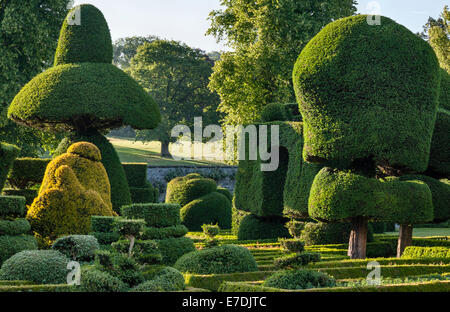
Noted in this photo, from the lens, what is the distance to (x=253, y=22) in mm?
31266

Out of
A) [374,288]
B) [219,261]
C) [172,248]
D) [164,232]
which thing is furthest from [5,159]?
[374,288]

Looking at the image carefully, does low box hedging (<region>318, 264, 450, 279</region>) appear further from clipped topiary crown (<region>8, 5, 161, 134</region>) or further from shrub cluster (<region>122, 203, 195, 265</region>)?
clipped topiary crown (<region>8, 5, 161, 134</region>)

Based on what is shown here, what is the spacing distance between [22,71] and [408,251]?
2208cm

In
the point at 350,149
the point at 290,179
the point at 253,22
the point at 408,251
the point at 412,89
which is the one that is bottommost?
the point at 408,251

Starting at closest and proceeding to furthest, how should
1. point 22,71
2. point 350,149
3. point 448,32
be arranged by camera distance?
1. point 350,149
2. point 22,71
3. point 448,32

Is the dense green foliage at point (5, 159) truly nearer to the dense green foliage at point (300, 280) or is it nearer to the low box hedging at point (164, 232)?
the low box hedging at point (164, 232)

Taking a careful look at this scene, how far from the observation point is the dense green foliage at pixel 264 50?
29438 millimetres

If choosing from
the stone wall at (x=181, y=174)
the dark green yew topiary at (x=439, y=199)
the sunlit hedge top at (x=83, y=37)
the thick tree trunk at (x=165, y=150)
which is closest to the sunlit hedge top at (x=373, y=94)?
the dark green yew topiary at (x=439, y=199)

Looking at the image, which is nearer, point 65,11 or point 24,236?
point 24,236

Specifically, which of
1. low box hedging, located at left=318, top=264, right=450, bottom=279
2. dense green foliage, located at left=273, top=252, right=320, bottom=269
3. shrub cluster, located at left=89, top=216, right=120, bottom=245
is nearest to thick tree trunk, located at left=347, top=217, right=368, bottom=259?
low box hedging, located at left=318, top=264, right=450, bottom=279

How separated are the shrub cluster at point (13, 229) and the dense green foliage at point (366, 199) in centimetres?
717

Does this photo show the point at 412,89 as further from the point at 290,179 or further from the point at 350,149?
the point at 290,179
